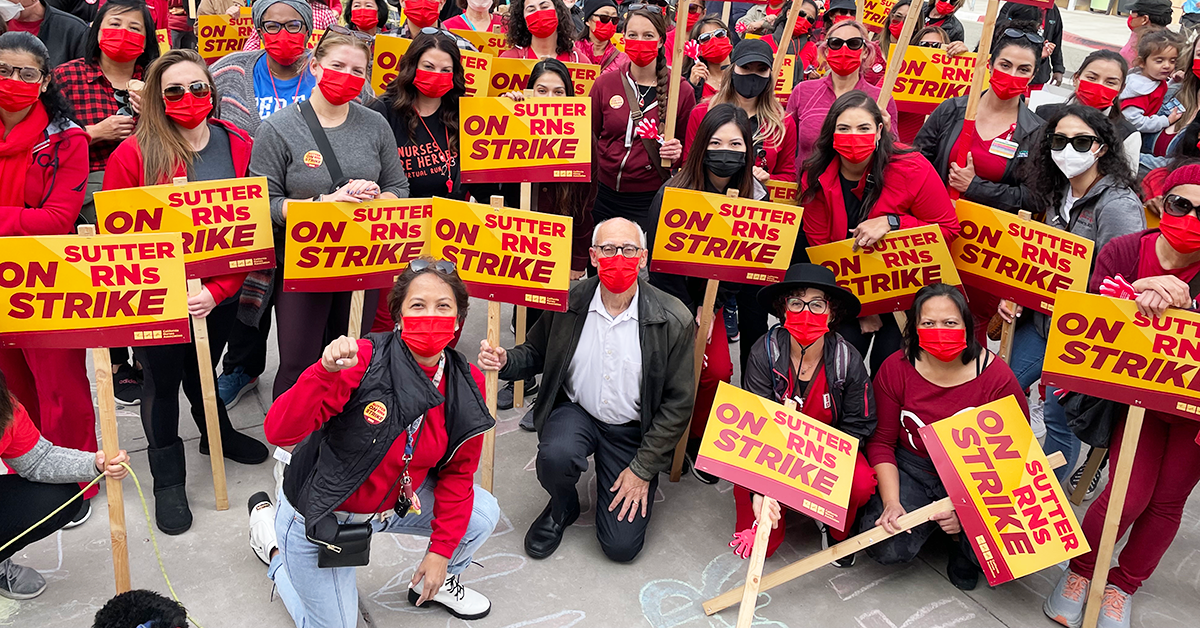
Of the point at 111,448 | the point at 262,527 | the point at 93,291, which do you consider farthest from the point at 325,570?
the point at 93,291

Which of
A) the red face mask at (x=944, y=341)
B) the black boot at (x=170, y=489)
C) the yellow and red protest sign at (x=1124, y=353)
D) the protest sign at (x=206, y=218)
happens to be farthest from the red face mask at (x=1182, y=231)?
the black boot at (x=170, y=489)

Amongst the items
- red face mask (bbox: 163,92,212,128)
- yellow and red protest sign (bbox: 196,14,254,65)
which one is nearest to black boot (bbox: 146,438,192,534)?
red face mask (bbox: 163,92,212,128)

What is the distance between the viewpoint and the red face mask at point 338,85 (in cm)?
478

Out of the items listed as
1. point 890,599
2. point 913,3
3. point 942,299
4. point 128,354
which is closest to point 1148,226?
point 942,299

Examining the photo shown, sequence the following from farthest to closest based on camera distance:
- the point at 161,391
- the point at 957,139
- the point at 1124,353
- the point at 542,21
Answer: the point at 542,21 → the point at 957,139 → the point at 161,391 → the point at 1124,353

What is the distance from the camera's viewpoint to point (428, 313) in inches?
146

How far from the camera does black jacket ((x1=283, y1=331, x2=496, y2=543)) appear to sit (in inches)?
142

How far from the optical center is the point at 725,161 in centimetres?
527

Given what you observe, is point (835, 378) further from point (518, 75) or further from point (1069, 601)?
point (518, 75)

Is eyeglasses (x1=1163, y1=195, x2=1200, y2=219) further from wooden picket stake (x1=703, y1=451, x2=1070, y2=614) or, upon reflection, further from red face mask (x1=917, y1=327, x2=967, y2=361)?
wooden picket stake (x1=703, y1=451, x2=1070, y2=614)

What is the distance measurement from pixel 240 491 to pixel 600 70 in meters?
3.93

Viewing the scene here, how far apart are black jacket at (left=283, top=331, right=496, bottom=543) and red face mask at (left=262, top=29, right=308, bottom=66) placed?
2565mm

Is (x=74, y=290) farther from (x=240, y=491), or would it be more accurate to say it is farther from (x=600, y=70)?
(x=600, y=70)

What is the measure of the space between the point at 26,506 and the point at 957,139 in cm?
504
